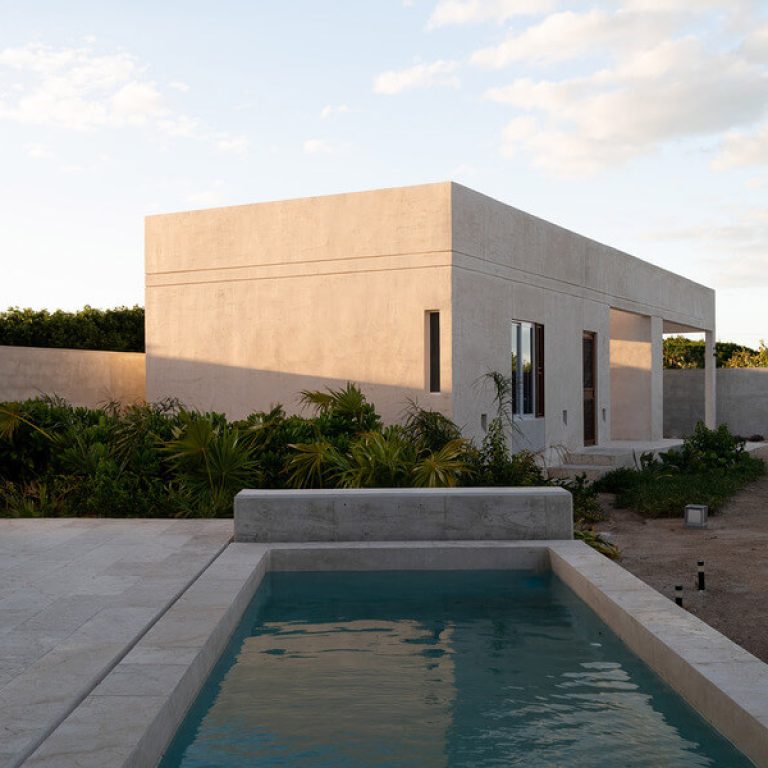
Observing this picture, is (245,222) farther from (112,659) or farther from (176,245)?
(112,659)

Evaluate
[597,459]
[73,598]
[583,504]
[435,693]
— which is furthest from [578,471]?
[435,693]

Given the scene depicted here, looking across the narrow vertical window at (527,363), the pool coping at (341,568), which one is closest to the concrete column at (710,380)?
the narrow vertical window at (527,363)

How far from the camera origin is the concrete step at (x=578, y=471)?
602 inches

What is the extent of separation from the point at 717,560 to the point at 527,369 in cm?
641

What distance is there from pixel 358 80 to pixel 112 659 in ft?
29.1

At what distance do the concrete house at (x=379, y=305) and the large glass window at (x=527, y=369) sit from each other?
30 millimetres

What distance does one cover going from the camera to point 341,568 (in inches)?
329

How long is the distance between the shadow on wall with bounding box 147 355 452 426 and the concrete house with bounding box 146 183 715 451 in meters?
0.02

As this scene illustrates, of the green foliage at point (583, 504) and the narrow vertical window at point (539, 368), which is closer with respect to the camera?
the green foliage at point (583, 504)

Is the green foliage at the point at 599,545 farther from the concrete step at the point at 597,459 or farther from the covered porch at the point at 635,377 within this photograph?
the covered porch at the point at 635,377

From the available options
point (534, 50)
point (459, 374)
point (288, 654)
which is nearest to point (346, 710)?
point (288, 654)

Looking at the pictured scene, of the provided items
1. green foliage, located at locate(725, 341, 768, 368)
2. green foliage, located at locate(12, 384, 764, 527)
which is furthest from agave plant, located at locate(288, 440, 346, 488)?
green foliage, located at locate(725, 341, 768, 368)

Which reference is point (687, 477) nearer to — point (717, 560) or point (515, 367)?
point (515, 367)

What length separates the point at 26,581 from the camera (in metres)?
6.83
